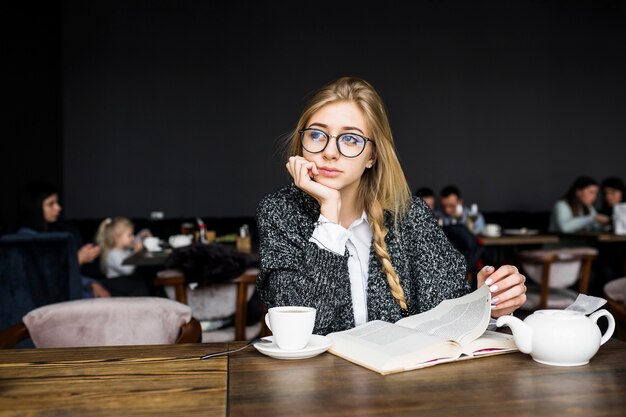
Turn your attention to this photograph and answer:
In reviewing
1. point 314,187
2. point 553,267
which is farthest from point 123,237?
point 314,187

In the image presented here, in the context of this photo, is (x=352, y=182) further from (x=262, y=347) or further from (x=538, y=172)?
(x=538, y=172)

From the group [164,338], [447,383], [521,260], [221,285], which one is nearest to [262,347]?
[447,383]

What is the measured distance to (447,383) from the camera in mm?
946

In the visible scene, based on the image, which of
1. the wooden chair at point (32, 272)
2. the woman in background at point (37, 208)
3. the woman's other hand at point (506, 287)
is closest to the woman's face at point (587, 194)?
the woman in background at point (37, 208)

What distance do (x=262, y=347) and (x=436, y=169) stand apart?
6.51 meters

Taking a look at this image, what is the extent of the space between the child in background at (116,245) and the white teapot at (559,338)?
359 centimetres


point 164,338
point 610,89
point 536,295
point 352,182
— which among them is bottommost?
point 536,295

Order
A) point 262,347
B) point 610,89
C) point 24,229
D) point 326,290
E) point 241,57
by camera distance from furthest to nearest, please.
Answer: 1. point 610,89
2. point 241,57
3. point 24,229
4. point 326,290
5. point 262,347

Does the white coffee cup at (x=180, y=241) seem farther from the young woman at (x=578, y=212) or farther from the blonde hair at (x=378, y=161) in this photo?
the young woman at (x=578, y=212)

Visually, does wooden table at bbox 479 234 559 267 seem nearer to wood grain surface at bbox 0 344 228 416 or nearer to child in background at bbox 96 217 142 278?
child in background at bbox 96 217 142 278

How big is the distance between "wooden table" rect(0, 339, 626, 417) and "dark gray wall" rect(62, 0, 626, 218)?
589cm

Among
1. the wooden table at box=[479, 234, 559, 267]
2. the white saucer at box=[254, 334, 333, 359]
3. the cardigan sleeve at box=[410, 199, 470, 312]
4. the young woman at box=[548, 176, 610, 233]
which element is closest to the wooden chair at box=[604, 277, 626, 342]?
the cardigan sleeve at box=[410, 199, 470, 312]

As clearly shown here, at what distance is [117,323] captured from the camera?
66.4 inches

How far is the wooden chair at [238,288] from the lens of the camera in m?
2.86
